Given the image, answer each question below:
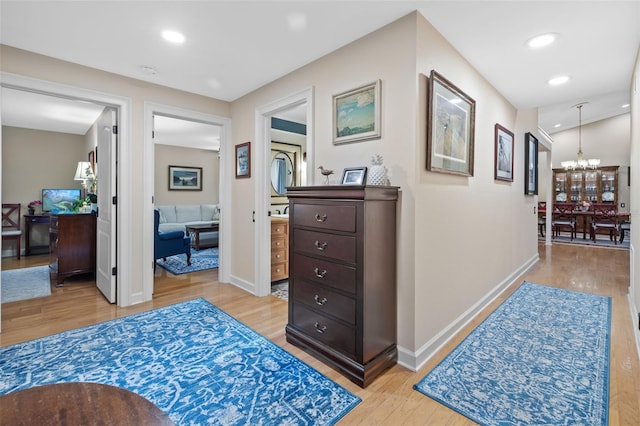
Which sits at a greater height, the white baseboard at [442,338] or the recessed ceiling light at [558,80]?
the recessed ceiling light at [558,80]

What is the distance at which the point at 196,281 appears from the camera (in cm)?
418

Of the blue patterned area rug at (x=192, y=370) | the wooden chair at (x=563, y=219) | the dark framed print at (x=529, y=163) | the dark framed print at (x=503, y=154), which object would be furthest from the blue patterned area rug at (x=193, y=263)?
the wooden chair at (x=563, y=219)

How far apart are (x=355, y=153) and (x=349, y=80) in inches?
24.1

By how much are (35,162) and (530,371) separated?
27.2ft

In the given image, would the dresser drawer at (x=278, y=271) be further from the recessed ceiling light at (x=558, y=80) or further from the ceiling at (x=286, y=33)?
the recessed ceiling light at (x=558, y=80)

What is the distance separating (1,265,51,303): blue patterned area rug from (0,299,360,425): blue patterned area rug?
1.55 metres

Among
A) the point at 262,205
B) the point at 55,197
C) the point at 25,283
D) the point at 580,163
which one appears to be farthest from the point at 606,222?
the point at 55,197

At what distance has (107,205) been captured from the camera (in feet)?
11.2

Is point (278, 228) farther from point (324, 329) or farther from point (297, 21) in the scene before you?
point (297, 21)

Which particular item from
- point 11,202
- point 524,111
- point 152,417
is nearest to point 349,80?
point 152,417

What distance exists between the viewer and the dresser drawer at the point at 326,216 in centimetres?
195

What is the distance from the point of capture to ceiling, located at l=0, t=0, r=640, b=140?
204cm

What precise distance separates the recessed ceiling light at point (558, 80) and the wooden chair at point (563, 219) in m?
6.67

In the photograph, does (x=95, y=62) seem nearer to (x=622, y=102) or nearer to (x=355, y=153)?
(x=355, y=153)
